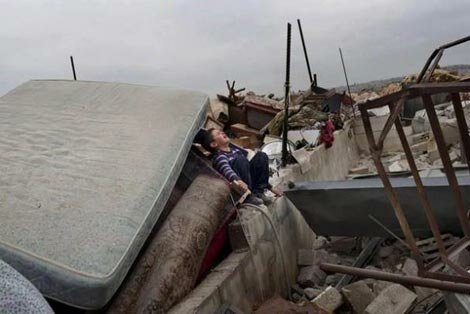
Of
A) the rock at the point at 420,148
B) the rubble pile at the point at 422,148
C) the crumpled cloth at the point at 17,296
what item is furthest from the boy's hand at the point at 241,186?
the rock at the point at 420,148

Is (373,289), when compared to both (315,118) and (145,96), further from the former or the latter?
(315,118)

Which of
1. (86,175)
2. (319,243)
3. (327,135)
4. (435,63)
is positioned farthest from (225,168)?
(327,135)

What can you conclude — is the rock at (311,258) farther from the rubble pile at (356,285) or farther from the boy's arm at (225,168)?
the boy's arm at (225,168)

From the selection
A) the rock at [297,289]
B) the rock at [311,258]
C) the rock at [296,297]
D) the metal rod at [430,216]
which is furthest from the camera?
the rock at [311,258]

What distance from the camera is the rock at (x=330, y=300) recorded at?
3.66 meters

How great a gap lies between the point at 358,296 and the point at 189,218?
156 cm

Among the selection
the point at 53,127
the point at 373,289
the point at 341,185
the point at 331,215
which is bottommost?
the point at 373,289

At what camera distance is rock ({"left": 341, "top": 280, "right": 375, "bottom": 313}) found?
12.2ft

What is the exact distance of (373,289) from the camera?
391 cm

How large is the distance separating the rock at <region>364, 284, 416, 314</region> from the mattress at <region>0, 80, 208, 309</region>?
67.7 inches

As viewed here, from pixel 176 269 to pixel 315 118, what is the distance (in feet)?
25.0

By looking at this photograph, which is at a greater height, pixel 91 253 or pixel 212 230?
pixel 91 253

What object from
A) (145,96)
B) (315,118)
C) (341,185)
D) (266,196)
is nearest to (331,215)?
(341,185)

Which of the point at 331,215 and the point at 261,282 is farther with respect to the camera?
the point at 331,215
